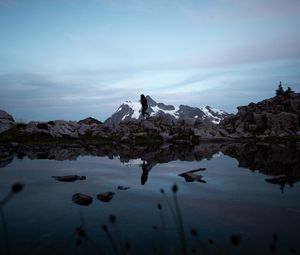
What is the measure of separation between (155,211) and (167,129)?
61.0m

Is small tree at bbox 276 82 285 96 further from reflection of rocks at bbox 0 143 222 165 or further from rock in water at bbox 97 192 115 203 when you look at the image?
rock in water at bbox 97 192 115 203

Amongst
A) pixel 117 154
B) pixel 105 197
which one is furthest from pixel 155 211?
pixel 117 154

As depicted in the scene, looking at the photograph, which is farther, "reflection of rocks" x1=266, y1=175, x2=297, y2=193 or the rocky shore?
the rocky shore

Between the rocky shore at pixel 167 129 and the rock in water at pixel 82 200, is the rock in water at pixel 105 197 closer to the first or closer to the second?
the rock in water at pixel 82 200

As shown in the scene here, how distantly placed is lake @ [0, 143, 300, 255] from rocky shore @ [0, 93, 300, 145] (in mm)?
31793

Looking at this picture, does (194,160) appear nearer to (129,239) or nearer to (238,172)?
(238,172)

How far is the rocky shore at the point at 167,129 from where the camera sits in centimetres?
6275

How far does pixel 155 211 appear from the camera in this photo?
1619 cm

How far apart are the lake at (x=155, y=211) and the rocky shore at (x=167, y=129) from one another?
3179 cm

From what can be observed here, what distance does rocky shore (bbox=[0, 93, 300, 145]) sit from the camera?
6275 centimetres

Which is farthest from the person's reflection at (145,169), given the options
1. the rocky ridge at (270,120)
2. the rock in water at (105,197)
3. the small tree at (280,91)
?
the small tree at (280,91)

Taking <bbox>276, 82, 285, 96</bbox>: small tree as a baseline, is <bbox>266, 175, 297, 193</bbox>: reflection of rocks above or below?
below

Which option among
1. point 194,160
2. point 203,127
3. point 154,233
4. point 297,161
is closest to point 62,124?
point 203,127

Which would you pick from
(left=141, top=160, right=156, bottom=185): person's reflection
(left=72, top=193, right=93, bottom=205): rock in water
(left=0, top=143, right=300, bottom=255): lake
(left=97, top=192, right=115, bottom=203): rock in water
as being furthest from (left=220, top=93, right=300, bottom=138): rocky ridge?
(left=72, top=193, right=93, bottom=205): rock in water
